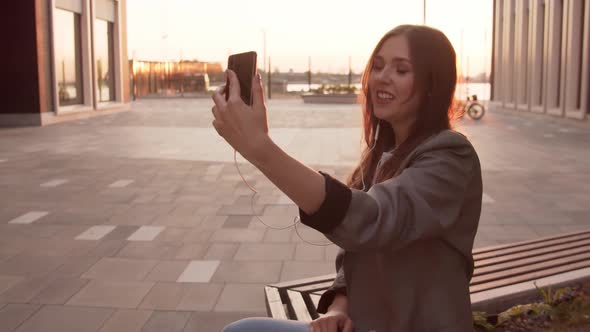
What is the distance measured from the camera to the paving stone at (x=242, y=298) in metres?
3.94

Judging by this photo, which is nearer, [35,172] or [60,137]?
[35,172]

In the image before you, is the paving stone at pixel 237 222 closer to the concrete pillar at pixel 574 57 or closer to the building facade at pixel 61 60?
the building facade at pixel 61 60

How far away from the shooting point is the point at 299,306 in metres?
3.10

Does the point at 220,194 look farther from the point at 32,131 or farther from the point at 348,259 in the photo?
the point at 32,131

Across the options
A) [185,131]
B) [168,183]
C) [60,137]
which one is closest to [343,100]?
[185,131]

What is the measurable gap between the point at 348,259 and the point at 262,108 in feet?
1.97

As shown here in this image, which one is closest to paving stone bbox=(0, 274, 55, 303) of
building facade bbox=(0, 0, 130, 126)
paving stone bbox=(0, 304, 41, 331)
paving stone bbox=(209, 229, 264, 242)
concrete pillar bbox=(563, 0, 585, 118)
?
paving stone bbox=(0, 304, 41, 331)

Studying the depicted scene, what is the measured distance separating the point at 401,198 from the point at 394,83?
1.29 feet

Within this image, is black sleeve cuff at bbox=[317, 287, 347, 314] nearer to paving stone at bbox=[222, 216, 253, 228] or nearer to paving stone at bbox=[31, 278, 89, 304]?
paving stone at bbox=[31, 278, 89, 304]

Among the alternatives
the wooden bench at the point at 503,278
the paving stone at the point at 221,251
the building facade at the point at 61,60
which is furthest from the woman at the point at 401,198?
the building facade at the point at 61,60

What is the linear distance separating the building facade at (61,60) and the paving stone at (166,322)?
16.8m

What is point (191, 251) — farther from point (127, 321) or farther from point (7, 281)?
point (127, 321)

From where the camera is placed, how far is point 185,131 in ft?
56.2

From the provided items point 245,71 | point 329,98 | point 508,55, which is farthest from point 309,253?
point 329,98
